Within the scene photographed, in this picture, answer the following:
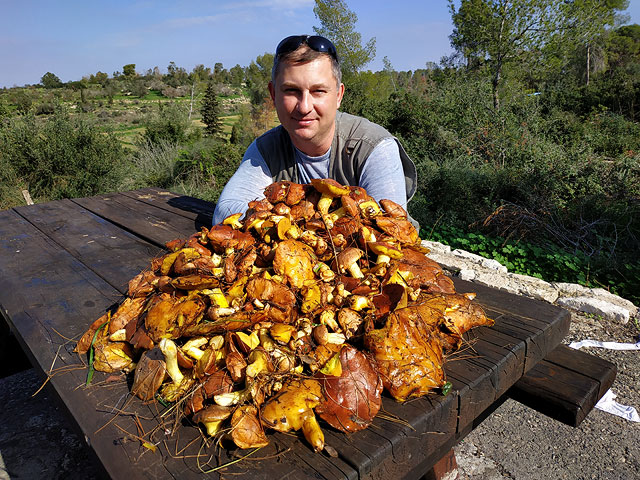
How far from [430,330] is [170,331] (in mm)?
754

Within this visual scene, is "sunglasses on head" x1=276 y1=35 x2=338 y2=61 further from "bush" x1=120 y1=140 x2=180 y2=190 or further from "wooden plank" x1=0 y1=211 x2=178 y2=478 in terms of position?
"bush" x1=120 y1=140 x2=180 y2=190

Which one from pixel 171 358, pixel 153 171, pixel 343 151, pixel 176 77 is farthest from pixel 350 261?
pixel 176 77

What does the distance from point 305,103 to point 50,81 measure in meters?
65.6

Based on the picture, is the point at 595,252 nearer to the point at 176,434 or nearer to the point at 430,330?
the point at 430,330

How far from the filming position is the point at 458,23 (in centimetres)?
1355

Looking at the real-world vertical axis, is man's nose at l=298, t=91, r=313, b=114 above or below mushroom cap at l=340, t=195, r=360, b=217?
above

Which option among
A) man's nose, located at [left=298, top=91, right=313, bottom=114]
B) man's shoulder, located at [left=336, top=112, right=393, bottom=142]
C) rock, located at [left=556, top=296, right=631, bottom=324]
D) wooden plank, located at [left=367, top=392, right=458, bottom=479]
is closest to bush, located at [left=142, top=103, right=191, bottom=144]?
man's shoulder, located at [left=336, top=112, right=393, bottom=142]

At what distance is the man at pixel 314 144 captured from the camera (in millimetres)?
2016

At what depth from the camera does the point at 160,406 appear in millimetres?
1131

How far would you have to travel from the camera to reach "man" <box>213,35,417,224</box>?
202cm

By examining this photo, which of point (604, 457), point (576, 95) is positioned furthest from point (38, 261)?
point (576, 95)

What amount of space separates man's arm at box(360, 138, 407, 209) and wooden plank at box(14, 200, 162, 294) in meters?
1.27

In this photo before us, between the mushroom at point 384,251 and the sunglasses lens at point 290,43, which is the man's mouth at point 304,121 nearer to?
the sunglasses lens at point 290,43

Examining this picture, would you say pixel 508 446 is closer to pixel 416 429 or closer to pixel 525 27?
pixel 416 429
